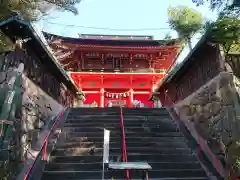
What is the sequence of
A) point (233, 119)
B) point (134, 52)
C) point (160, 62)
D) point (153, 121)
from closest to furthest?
point (233, 119), point (153, 121), point (134, 52), point (160, 62)

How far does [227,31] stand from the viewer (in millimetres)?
5742

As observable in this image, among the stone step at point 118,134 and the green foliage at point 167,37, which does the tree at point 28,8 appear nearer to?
the stone step at point 118,134

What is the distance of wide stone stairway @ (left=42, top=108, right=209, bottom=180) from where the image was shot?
563 centimetres

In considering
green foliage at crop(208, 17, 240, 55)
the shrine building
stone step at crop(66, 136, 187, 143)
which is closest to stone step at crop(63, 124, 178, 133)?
stone step at crop(66, 136, 187, 143)

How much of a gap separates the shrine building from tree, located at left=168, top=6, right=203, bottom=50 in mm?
2576

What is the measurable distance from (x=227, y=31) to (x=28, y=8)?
6.11 meters

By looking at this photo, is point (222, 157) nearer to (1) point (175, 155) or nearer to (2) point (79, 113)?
(1) point (175, 155)

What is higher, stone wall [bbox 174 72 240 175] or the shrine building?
the shrine building

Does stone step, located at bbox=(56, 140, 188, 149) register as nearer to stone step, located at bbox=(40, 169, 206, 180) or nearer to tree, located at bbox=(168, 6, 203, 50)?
stone step, located at bbox=(40, 169, 206, 180)

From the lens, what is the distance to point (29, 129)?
20.5 ft

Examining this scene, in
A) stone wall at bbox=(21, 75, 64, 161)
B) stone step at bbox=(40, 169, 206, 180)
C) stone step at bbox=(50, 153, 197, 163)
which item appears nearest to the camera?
stone step at bbox=(40, 169, 206, 180)

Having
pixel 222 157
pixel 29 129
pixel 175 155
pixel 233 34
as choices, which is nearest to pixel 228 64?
pixel 233 34

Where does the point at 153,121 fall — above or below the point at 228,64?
below

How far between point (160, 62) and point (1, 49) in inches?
725
